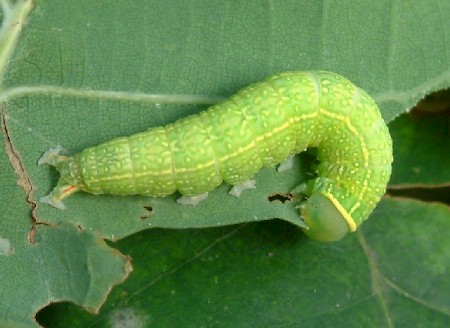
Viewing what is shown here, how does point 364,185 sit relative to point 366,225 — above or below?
above

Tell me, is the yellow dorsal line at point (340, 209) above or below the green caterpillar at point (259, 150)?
below

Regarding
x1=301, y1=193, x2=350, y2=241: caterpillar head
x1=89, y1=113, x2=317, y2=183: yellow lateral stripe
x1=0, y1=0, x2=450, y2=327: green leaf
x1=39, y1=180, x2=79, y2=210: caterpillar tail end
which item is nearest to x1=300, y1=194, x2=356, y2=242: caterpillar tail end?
x1=301, y1=193, x2=350, y2=241: caterpillar head

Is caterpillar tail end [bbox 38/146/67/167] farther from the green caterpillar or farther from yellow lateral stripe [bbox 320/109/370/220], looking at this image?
yellow lateral stripe [bbox 320/109/370/220]

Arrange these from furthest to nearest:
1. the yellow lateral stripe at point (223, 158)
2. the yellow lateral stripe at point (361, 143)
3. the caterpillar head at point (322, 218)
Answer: the caterpillar head at point (322, 218) → the yellow lateral stripe at point (361, 143) → the yellow lateral stripe at point (223, 158)

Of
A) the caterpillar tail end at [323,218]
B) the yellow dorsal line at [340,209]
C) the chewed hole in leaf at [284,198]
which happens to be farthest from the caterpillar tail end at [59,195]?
the yellow dorsal line at [340,209]

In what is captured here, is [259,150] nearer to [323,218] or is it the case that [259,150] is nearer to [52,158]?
[323,218]

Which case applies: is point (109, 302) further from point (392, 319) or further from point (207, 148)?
point (392, 319)

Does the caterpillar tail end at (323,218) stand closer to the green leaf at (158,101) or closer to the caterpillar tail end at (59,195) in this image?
the green leaf at (158,101)

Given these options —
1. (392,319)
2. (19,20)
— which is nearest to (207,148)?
(19,20)
